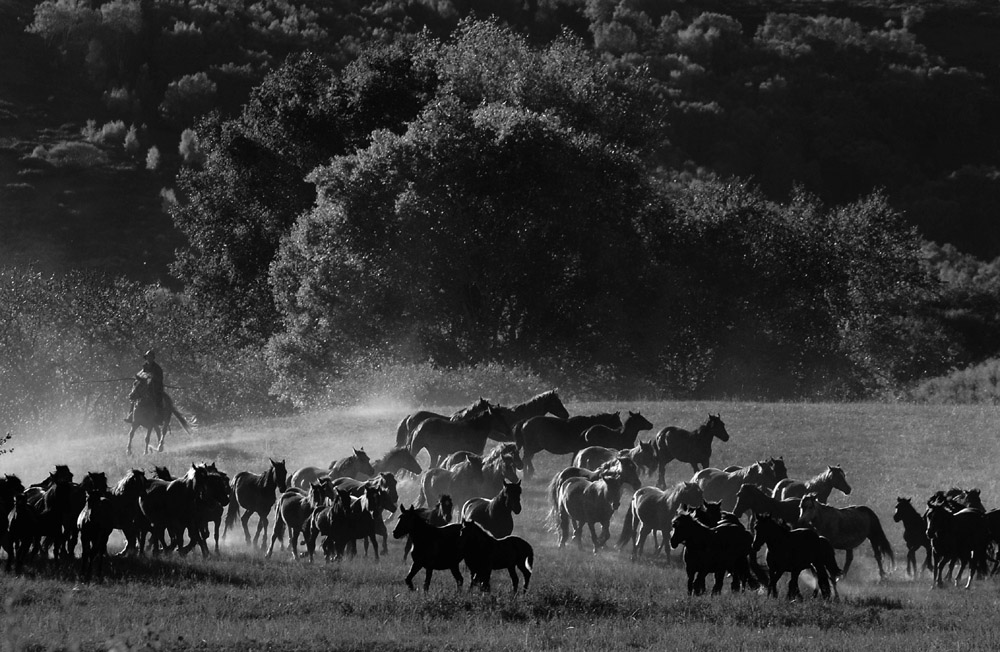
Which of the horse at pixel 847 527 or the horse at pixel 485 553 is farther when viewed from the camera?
the horse at pixel 847 527

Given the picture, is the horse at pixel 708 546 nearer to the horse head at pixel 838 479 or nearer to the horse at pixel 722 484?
the horse at pixel 722 484

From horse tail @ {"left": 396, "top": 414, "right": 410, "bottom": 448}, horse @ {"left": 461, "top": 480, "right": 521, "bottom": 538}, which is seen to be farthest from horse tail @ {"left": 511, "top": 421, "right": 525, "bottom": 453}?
horse @ {"left": 461, "top": 480, "right": 521, "bottom": 538}

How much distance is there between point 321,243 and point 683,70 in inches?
4718

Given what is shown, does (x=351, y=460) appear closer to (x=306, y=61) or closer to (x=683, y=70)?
(x=306, y=61)

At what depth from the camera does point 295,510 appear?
80.6 feet

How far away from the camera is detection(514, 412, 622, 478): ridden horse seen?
33.0 meters

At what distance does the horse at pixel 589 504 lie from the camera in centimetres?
2525

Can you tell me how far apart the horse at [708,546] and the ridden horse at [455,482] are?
8002mm

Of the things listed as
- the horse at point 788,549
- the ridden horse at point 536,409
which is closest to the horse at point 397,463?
the ridden horse at point 536,409

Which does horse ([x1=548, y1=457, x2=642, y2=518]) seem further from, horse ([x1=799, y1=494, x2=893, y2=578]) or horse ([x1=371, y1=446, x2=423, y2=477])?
horse ([x1=371, y1=446, x2=423, y2=477])

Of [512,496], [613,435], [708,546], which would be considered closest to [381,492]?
[512,496]

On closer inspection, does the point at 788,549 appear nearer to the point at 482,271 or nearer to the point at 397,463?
the point at 397,463

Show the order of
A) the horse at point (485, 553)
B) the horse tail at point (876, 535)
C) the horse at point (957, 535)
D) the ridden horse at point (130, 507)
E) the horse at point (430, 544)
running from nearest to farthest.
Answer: the horse at point (485, 553), the horse at point (430, 544), the ridden horse at point (130, 507), the horse at point (957, 535), the horse tail at point (876, 535)

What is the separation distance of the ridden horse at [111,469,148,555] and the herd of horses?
0.03 m
